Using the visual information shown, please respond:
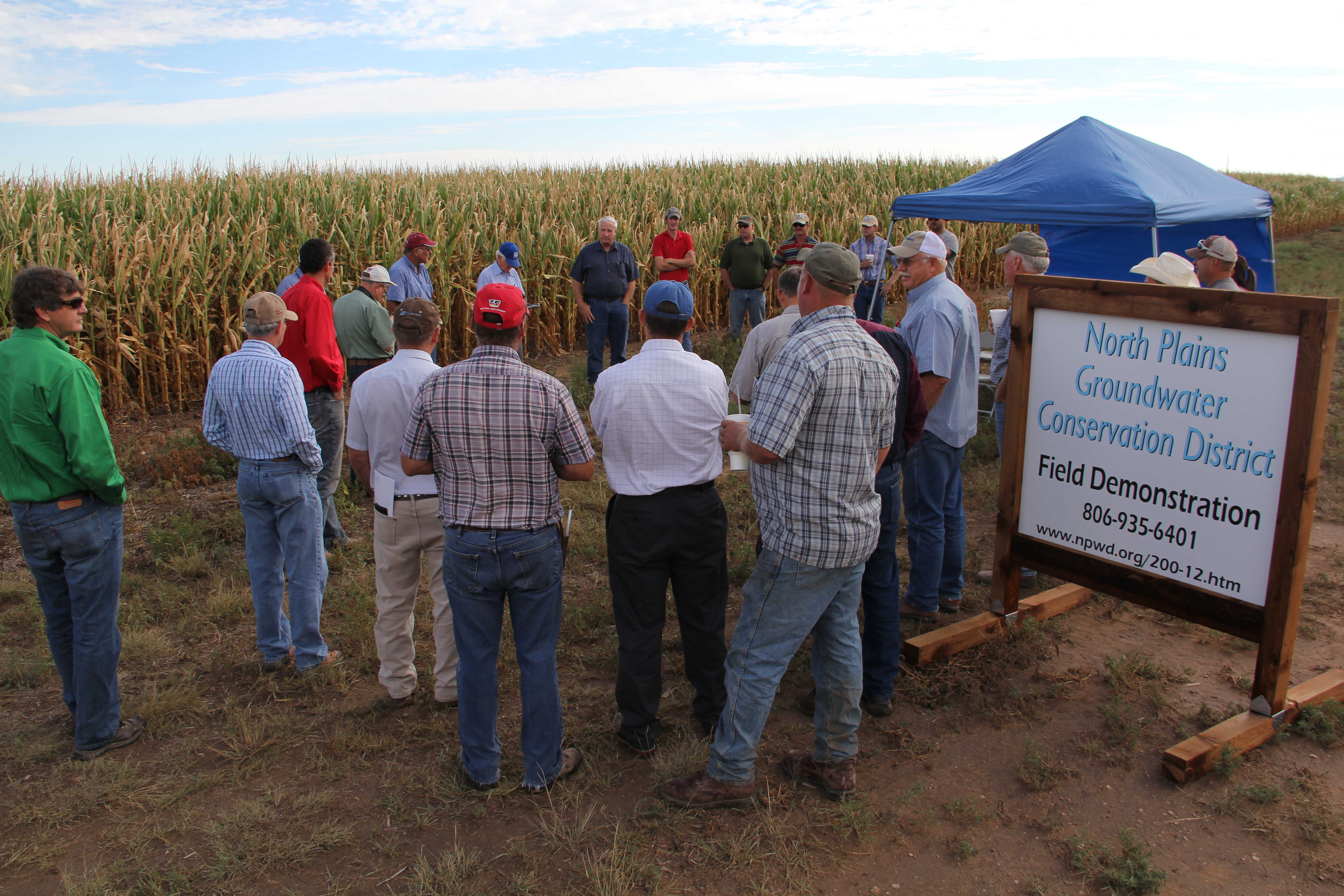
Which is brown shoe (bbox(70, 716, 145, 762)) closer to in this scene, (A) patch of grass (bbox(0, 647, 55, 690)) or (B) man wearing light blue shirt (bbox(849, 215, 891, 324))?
(A) patch of grass (bbox(0, 647, 55, 690))

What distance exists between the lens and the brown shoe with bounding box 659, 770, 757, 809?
350 cm

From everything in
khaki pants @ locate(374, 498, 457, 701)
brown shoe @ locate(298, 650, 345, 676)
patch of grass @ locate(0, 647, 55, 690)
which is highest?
khaki pants @ locate(374, 498, 457, 701)

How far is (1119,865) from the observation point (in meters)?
3.17

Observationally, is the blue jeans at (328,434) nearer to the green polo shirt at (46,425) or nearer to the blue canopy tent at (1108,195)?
the green polo shirt at (46,425)

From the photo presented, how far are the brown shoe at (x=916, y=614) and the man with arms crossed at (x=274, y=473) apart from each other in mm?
3336

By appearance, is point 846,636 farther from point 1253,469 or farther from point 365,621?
point 365,621

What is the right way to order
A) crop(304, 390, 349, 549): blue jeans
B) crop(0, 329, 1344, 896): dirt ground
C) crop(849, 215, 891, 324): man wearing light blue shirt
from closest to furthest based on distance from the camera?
crop(0, 329, 1344, 896): dirt ground
crop(304, 390, 349, 549): blue jeans
crop(849, 215, 891, 324): man wearing light blue shirt

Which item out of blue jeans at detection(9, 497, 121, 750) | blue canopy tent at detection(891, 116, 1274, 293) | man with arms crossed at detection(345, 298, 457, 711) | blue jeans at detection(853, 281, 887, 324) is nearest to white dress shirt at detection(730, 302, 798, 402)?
man with arms crossed at detection(345, 298, 457, 711)

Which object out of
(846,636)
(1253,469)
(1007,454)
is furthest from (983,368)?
(846,636)

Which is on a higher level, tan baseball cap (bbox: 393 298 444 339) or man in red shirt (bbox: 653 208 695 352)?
man in red shirt (bbox: 653 208 695 352)

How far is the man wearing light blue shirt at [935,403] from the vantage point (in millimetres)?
4680

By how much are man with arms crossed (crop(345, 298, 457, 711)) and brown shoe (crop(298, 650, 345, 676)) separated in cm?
51

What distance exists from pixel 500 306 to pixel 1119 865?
3.15 m

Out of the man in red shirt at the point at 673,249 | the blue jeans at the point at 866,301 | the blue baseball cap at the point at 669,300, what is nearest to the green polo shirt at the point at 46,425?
the blue baseball cap at the point at 669,300
